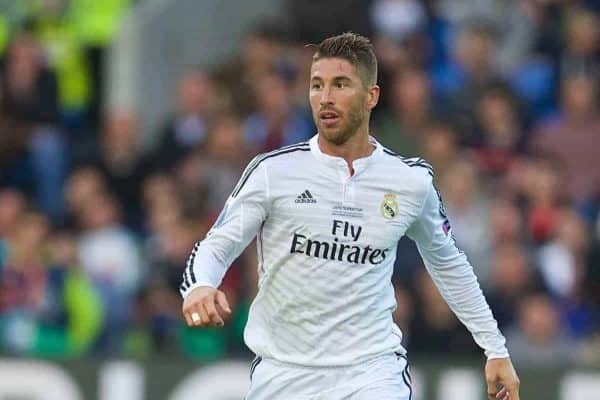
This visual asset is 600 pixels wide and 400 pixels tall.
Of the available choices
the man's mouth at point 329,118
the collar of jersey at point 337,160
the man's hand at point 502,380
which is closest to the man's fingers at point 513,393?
the man's hand at point 502,380

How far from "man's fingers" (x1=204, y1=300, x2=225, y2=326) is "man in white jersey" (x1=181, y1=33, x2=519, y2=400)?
20.1 inches

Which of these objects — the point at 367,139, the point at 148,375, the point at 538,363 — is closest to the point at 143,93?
the point at 148,375

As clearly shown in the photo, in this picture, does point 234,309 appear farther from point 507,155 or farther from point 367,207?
point 367,207

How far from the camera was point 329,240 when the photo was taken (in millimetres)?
6688

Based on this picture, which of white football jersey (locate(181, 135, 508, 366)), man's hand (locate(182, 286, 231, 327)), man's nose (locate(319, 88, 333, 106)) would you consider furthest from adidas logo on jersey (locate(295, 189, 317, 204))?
man's hand (locate(182, 286, 231, 327))

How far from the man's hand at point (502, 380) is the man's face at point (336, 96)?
117 cm

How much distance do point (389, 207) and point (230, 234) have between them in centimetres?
69

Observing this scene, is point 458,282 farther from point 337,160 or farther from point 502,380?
point 337,160

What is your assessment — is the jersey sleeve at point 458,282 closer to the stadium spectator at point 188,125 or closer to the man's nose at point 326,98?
the man's nose at point 326,98

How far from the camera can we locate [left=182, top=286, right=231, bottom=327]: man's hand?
19.6 ft

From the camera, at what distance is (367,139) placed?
684 cm

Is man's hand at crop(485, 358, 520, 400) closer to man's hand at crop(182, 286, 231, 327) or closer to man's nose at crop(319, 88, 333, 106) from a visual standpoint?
man's nose at crop(319, 88, 333, 106)

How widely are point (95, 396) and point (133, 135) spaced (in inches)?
124

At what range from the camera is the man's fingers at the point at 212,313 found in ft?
19.5
